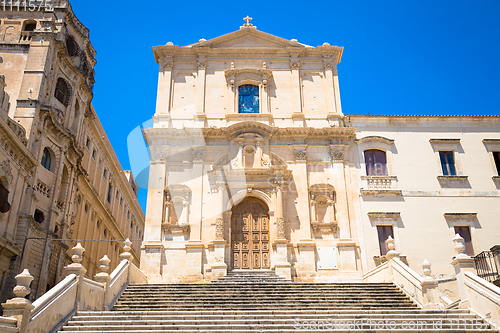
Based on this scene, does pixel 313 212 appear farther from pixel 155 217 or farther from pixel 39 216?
pixel 39 216

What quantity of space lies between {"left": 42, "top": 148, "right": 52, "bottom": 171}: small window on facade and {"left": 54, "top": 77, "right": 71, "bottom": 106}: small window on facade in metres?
3.53

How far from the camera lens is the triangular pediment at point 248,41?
27125 millimetres

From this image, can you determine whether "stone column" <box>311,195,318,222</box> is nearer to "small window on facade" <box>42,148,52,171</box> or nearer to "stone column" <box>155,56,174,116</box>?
"stone column" <box>155,56,174,116</box>

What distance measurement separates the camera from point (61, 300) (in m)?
12.2

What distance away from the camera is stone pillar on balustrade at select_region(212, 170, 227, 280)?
21438mm

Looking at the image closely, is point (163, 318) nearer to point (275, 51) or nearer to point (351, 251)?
point (351, 251)

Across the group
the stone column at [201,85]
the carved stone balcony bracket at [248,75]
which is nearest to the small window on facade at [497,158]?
the carved stone balcony bracket at [248,75]

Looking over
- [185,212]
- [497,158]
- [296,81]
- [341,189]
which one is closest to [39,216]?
[185,212]

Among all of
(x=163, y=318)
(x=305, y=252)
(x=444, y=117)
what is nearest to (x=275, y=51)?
(x=444, y=117)

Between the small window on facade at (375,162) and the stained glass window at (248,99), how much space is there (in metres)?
6.39

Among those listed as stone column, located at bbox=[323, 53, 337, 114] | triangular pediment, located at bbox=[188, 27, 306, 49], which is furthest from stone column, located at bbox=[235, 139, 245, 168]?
triangular pediment, located at bbox=[188, 27, 306, 49]

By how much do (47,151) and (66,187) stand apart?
2.73 meters

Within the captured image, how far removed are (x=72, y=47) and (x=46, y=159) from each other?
8.00 metres

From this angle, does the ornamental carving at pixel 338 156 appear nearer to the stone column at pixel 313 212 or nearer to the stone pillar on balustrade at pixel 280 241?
the stone column at pixel 313 212
